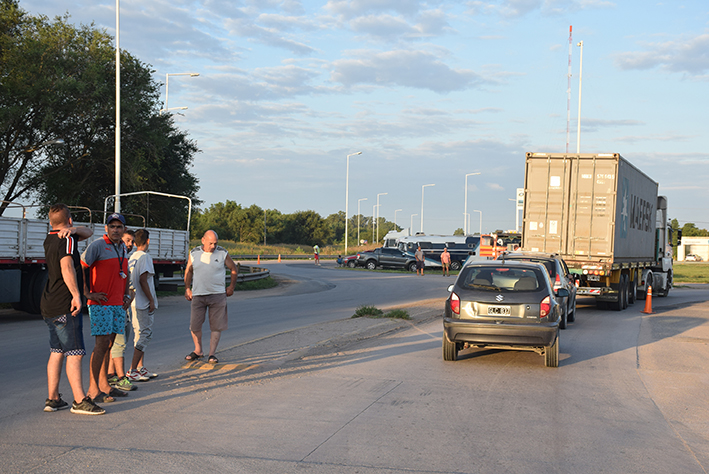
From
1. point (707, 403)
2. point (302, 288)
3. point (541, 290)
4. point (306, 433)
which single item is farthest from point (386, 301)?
point (306, 433)

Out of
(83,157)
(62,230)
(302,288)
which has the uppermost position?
(83,157)

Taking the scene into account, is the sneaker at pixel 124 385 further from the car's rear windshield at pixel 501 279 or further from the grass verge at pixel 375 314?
the grass verge at pixel 375 314

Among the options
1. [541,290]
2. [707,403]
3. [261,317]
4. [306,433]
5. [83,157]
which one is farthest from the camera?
[83,157]

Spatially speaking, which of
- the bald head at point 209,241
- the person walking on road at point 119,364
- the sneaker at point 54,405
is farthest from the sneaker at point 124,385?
the bald head at point 209,241

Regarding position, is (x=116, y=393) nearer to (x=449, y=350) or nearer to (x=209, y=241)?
(x=209, y=241)

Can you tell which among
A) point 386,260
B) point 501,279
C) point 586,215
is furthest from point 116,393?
point 386,260

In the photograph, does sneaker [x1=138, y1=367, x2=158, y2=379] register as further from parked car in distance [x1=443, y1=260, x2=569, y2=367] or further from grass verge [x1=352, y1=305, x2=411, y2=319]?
grass verge [x1=352, y1=305, x2=411, y2=319]

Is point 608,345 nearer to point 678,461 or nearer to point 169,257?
point 678,461

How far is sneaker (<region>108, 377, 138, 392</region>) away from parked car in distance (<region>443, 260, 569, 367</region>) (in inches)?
174

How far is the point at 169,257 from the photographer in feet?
64.3

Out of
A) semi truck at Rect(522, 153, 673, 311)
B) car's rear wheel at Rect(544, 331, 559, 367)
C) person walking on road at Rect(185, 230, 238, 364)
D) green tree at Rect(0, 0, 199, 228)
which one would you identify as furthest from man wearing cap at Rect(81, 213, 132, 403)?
green tree at Rect(0, 0, 199, 228)

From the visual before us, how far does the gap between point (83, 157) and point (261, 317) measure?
1781 cm

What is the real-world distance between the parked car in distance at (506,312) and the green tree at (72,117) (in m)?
21.0

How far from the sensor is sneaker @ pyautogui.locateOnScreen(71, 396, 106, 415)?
6.11 m
